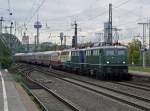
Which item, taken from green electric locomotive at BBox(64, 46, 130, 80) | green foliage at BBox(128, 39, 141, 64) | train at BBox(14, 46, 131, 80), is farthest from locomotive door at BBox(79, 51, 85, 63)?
green foliage at BBox(128, 39, 141, 64)

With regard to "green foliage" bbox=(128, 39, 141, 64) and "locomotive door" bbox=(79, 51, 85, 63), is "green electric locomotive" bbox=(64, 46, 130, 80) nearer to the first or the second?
"locomotive door" bbox=(79, 51, 85, 63)

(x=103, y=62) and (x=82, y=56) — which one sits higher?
(x=82, y=56)

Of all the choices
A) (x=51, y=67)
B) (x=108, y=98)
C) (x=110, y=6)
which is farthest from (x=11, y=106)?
(x=51, y=67)

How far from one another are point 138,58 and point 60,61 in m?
54.8

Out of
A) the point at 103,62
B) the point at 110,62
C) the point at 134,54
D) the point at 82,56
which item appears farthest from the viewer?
the point at 134,54

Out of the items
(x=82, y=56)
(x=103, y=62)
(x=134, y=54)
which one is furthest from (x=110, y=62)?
(x=134, y=54)

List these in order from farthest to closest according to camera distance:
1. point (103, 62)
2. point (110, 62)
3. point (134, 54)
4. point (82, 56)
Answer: point (134, 54), point (82, 56), point (103, 62), point (110, 62)

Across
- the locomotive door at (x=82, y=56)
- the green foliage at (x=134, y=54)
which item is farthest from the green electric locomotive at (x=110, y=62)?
the green foliage at (x=134, y=54)

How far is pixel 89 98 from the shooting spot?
23922 mm

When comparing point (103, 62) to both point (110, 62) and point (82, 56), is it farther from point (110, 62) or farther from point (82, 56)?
point (82, 56)

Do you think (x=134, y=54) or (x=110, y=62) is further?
(x=134, y=54)

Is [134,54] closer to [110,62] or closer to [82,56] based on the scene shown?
[82,56]

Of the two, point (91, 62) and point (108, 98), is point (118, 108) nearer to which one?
point (108, 98)

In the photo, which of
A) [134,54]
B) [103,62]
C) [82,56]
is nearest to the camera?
[103,62]
